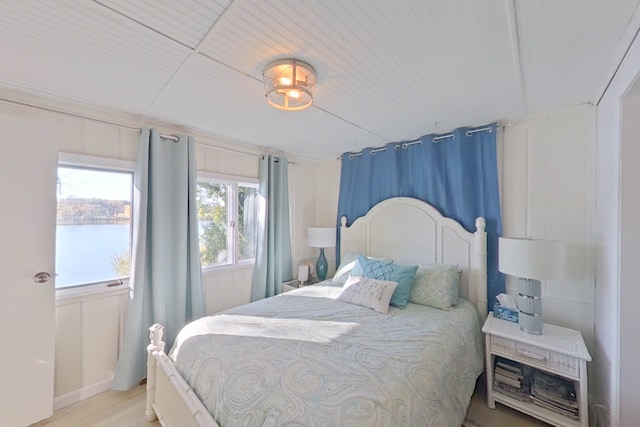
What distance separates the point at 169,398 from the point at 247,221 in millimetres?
1996

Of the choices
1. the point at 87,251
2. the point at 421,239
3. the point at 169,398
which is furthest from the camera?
the point at 421,239

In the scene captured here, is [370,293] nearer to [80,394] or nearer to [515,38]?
[515,38]

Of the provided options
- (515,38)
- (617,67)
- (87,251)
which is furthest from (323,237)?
(617,67)

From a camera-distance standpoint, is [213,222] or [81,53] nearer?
[81,53]

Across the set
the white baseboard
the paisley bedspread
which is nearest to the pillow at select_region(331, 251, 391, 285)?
the paisley bedspread

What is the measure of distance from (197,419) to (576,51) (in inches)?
102

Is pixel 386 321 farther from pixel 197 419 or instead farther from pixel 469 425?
pixel 197 419

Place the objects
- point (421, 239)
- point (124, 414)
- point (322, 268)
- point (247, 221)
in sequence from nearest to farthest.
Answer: point (124, 414)
point (421, 239)
point (247, 221)
point (322, 268)

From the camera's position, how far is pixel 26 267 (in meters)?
1.80

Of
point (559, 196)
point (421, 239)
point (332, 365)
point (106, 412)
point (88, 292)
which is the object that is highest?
point (559, 196)

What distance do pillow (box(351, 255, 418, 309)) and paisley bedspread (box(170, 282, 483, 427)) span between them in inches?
5.4

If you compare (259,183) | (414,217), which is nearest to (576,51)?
(414,217)

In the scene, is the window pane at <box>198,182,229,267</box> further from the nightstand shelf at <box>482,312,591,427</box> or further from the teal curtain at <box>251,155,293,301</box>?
the nightstand shelf at <box>482,312,591,427</box>

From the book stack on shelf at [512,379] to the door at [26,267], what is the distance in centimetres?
320
